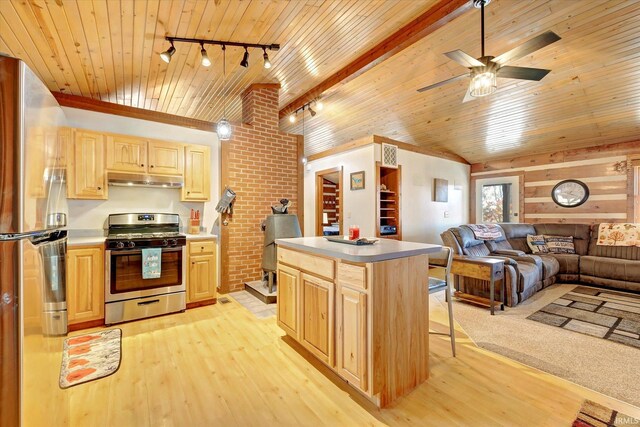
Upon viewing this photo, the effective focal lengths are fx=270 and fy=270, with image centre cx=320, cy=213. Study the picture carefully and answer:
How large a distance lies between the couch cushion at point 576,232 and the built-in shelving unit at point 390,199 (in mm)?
2826

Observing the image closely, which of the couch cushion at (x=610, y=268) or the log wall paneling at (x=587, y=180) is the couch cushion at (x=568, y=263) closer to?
the couch cushion at (x=610, y=268)

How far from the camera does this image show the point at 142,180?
3.40 metres

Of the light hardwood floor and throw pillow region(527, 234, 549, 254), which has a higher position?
throw pillow region(527, 234, 549, 254)

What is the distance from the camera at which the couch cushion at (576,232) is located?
4.85 meters

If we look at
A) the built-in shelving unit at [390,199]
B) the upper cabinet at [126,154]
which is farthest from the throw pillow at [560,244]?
the upper cabinet at [126,154]

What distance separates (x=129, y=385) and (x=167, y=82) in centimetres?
371

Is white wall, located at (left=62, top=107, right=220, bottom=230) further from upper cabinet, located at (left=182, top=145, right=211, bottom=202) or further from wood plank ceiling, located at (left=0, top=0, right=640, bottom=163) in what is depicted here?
wood plank ceiling, located at (left=0, top=0, right=640, bottom=163)

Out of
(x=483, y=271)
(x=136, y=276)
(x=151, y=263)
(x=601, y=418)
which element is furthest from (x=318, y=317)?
(x=483, y=271)

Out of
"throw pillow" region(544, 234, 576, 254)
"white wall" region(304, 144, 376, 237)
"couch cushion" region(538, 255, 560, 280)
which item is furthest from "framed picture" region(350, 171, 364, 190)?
"throw pillow" region(544, 234, 576, 254)

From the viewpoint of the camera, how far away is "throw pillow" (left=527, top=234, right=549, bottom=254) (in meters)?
4.97

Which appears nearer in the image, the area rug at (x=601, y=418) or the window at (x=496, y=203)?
the area rug at (x=601, y=418)

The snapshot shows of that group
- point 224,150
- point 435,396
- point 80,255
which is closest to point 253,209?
point 224,150

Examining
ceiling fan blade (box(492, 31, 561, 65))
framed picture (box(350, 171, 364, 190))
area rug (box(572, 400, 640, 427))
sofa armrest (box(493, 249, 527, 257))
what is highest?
ceiling fan blade (box(492, 31, 561, 65))

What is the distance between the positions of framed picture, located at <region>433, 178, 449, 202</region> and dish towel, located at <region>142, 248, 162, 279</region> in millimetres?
5352
